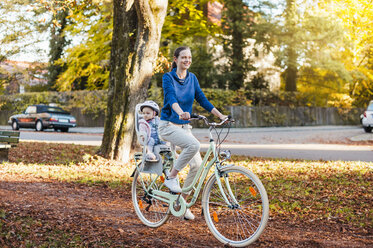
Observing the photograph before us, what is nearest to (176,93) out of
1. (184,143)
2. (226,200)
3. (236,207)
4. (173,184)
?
(184,143)

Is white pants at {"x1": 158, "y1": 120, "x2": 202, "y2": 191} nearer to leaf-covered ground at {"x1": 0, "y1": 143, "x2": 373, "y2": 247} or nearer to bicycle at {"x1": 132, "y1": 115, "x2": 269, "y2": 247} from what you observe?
bicycle at {"x1": 132, "y1": 115, "x2": 269, "y2": 247}

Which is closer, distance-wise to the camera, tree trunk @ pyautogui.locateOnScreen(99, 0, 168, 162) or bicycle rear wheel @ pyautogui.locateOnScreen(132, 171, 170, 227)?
bicycle rear wheel @ pyautogui.locateOnScreen(132, 171, 170, 227)

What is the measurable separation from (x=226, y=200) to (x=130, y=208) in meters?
2.46

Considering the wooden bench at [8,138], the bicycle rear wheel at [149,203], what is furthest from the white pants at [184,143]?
the wooden bench at [8,138]

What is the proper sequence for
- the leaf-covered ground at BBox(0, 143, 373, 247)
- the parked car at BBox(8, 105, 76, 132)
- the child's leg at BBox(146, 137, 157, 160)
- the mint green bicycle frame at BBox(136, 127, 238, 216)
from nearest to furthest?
the mint green bicycle frame at BBox(136, 127, 238, 216)
the leaf-covered ground at BBox(0, 143, 373, 247)
the child's leg at BBox(146, 137, 157, 160)
the parked car at BBox(8, 105, 76, 132)

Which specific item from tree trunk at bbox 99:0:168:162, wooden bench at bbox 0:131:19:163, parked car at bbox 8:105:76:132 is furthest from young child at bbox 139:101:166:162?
parked car at bbox 8:105:76:132

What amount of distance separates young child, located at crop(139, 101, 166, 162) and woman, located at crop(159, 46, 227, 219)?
0.79 feet

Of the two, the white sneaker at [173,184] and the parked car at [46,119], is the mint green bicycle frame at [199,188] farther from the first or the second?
the parked car at [46,119]

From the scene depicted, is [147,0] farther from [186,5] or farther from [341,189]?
[186,5]

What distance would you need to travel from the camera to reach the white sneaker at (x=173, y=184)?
5.00 metres

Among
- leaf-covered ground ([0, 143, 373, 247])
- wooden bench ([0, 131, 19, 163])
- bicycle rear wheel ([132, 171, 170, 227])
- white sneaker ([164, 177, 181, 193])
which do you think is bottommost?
leaf-covered ground ([0, 143, 373, 247])

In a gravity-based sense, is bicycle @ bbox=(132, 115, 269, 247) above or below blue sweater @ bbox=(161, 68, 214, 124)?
below

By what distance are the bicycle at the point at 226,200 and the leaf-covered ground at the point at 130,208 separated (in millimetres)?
241

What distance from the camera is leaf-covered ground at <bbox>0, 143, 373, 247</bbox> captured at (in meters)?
4.74
